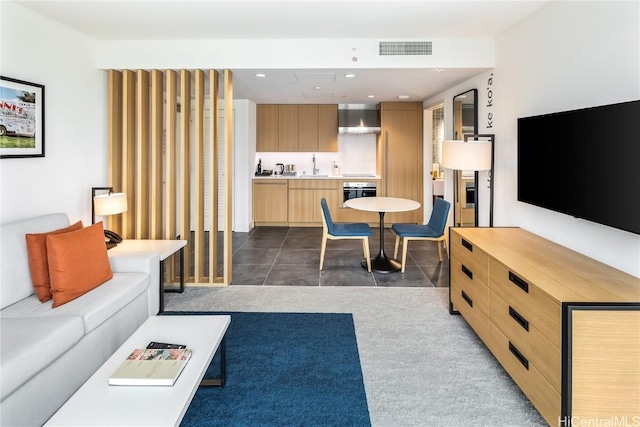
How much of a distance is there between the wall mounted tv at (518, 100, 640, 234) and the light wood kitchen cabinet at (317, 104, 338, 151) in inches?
187

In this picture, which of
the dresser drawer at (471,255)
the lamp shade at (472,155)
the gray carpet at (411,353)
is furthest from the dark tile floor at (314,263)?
the lamp shade at (472,155)

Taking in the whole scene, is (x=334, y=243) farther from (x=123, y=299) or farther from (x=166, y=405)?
(x=166, y=405)

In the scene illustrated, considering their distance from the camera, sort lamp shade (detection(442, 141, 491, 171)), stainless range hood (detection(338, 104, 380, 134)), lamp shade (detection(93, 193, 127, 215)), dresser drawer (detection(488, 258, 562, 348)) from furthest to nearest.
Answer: stainless range hood (detection(338, 104, 380, 134)) → lamp shade (detection(442, 141, 491, 171)) → lamp shade (detection(93, 193, 127, 215)) → dresser drawer (detection(488, 258, 562, 348))

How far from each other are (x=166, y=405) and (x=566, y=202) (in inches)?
102

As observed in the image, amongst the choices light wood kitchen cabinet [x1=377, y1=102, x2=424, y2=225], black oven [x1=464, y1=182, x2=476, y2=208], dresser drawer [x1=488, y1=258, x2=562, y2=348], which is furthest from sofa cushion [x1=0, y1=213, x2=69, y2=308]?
light wood kitchen cabinet [x1=377, y1=102, x2=424, y2=225]

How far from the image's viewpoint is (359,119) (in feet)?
24.2

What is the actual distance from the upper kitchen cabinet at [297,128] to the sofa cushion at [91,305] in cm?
515

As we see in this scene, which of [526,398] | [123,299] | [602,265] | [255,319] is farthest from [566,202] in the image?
[123,299]

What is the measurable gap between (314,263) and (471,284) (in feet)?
7.96

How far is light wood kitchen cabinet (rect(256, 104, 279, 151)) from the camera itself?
7525mm

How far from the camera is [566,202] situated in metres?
2.54

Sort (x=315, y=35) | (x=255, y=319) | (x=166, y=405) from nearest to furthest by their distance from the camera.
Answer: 1. (x=166, y=405)
2. (x=255, y=319)
3. (x=315, y=35)

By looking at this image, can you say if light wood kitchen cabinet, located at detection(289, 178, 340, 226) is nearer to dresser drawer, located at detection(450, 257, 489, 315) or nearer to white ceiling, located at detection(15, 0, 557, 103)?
white ceiling, located at detection(15, 0, 557, 103)

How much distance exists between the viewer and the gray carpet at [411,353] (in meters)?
2.05
